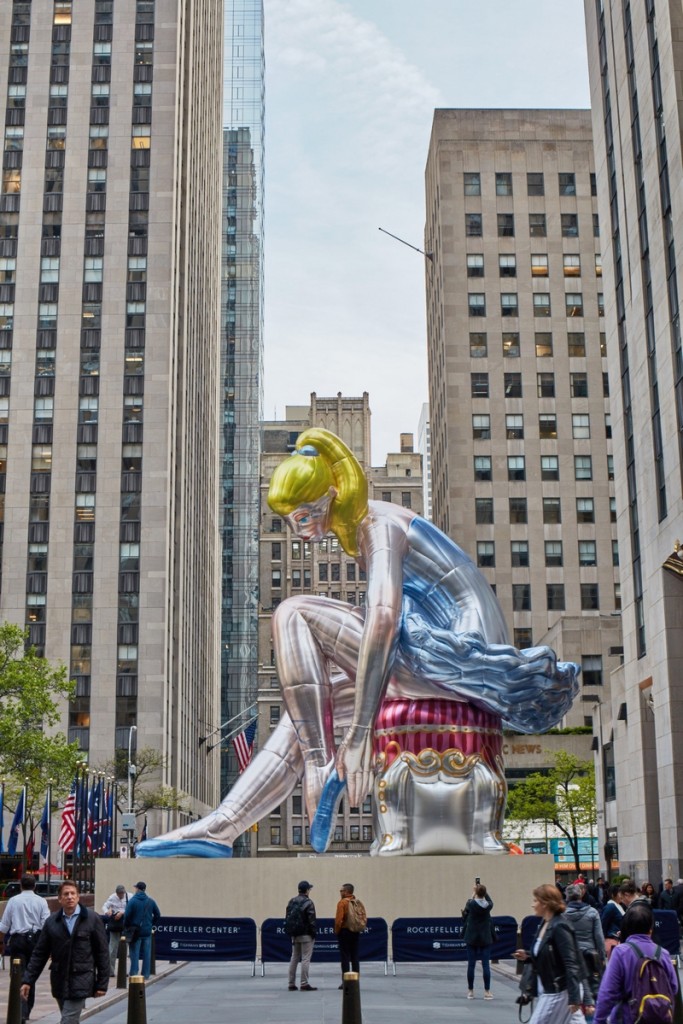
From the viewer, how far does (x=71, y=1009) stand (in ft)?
38.2

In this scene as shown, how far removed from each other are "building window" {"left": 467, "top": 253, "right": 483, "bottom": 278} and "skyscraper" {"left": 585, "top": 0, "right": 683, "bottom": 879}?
1406 inches

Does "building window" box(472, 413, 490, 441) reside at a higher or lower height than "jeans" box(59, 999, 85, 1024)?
higher

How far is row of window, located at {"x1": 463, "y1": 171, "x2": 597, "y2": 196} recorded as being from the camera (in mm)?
91688

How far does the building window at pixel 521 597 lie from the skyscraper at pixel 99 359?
71.6 ft

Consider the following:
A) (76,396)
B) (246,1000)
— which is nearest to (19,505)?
(76,396)

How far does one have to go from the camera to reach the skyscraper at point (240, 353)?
136 meters

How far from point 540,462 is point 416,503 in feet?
225

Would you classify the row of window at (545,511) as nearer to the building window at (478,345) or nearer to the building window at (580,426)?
the building window at (580,426)

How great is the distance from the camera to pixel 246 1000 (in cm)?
1906

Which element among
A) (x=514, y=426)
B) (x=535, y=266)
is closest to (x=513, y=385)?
(x=514, y=426)

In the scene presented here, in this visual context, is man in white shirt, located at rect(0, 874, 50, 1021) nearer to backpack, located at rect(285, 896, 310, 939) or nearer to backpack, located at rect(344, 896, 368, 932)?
backpack, located at rect(344, 896, 368, 932)

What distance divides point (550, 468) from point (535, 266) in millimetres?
14348

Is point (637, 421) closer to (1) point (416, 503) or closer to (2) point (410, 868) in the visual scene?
(2) point (410, 868)

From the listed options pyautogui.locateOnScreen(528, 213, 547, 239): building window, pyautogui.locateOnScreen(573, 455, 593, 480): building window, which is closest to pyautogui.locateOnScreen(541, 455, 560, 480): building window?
pyautogui.locateOnScreen(573, 455, 593, 480): building window
